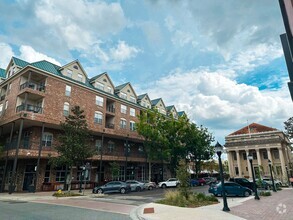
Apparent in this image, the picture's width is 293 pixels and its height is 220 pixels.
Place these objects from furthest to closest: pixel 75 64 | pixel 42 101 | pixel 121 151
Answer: pixel 121 151, pixel 75 64, pixel 42 101

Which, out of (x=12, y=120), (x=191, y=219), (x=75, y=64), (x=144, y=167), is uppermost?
(x=75, y=64)

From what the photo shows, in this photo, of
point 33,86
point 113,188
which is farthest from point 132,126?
point 33,86

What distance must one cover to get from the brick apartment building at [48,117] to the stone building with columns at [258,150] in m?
31.0

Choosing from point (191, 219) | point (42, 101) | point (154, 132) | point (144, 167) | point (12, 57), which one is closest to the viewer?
point (191, 219)

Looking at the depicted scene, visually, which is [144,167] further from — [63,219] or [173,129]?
[63,219]

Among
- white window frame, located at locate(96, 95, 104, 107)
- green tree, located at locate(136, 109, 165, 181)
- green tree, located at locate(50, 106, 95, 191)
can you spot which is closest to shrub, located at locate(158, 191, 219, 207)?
green tree, located at locate(50, 106, 95, 191)

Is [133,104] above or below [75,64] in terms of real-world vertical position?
below

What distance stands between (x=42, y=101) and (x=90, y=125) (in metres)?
7.39

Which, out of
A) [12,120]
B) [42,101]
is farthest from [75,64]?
[12,120]

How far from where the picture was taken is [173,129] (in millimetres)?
38281

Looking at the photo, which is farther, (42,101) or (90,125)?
(90,125)

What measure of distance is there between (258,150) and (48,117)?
50.3 meters

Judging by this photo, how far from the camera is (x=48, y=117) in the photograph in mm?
27516

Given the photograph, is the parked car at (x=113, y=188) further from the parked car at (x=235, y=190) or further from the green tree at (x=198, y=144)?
the green tree at (x=198, y=144)
